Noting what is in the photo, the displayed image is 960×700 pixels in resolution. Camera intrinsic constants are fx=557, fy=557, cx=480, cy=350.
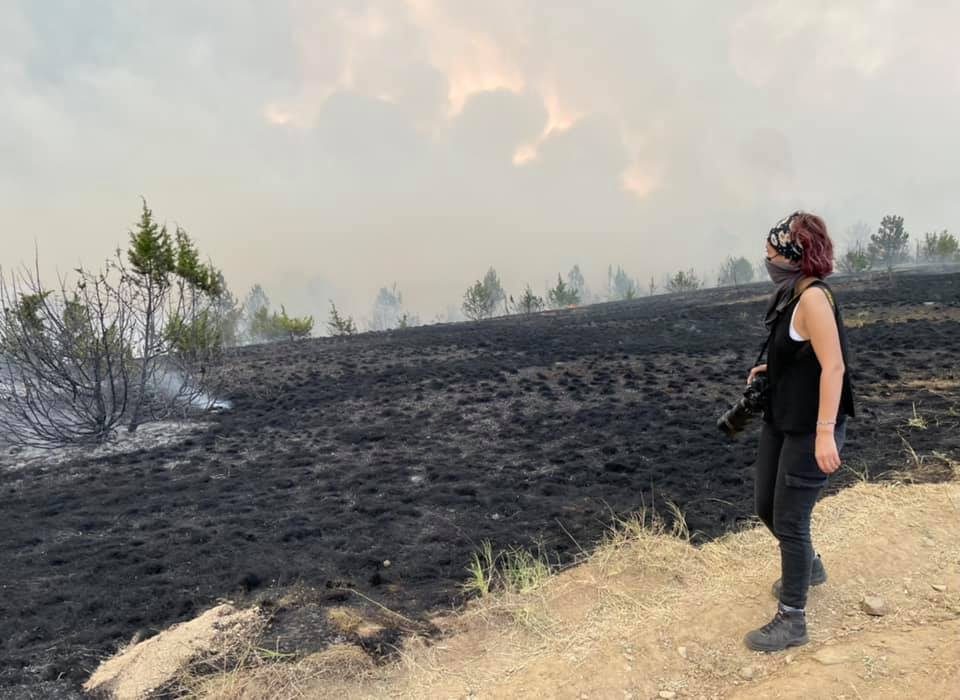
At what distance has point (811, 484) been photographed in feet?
7.69

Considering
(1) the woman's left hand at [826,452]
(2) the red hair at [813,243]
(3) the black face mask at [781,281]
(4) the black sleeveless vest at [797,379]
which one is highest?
(2) the red hair at [813,243]

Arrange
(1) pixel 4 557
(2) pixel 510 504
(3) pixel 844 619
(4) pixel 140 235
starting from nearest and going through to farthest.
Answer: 1. (3) pixel 844 619
2. (1) pixel 4 557
3. (2) pixel 510 504
4. (4) pixel 140 235

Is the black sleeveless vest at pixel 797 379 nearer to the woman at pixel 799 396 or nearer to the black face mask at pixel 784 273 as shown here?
the woman at pixel 799 396

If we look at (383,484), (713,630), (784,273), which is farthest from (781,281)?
(383,484)

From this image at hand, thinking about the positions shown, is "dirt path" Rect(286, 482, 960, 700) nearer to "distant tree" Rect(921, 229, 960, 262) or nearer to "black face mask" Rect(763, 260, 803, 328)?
"black face mask" Rect(763, 260, 803, 328)

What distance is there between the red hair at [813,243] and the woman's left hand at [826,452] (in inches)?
26.3

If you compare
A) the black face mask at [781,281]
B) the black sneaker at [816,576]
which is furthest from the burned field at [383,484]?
the black face mask at [781,281]

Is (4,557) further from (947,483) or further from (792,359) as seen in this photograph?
(947,483)

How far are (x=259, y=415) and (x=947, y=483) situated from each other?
10.2 metres

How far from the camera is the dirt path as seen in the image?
2354 millimetres

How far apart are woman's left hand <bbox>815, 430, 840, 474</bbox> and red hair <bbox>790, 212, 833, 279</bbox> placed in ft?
2.19

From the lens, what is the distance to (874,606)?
2709mm

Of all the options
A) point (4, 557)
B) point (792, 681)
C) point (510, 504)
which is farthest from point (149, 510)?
point (792, 681)

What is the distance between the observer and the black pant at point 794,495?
7.69 feet
